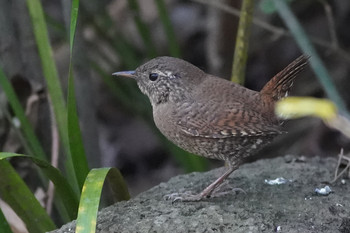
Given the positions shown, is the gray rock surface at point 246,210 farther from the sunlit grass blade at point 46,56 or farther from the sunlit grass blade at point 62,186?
the sunlit grass blade at point 46,56

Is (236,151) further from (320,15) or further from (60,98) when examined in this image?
(320,15)

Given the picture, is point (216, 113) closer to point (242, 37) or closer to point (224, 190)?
point (224, 190)

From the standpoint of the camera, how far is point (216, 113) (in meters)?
2.59

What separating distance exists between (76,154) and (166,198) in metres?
0.42

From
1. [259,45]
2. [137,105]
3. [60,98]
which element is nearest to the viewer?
[60,98]

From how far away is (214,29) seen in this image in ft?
15.9

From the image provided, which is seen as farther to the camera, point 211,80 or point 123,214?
point 211,80

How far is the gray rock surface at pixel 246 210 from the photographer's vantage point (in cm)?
229

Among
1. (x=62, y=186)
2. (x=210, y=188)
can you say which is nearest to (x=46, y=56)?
(x=62, y=186)

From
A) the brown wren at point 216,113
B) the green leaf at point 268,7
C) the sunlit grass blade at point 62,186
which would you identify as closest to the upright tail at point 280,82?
the brown wren at point 216,113

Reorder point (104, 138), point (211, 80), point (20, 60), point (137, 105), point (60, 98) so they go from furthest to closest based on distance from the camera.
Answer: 1. point (104, 138)
2. point (137, 105)
3. point (20, 60)
4. point (60, 98)
5. point (211, 80)

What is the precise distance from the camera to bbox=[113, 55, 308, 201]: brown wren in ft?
8.38

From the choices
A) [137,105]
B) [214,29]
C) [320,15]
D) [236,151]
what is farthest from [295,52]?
[236,151]

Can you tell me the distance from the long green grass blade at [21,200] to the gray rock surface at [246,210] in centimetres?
27
